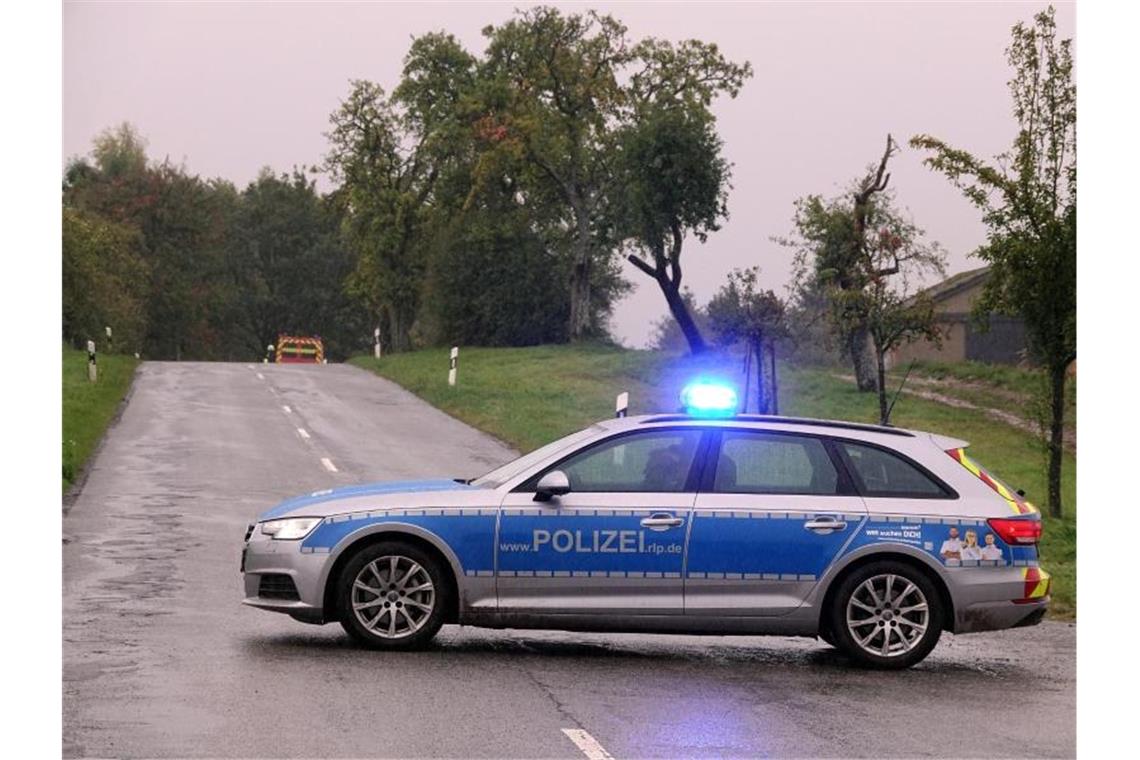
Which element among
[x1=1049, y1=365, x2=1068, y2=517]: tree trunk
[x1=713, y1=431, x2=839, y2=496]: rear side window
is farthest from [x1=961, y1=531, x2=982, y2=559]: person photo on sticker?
[x1=1049, y1=365, x2=1068, y2=517]: tree trunk

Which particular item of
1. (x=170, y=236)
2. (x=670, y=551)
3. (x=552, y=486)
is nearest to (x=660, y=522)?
(x=670, y=551)

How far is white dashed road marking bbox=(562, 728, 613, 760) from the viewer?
8.15m

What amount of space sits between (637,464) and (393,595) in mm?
1705

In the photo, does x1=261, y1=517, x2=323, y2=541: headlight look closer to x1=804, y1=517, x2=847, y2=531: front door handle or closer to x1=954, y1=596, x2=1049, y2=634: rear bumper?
x1=804, y1=517, x2=847, y2=531: front door handle

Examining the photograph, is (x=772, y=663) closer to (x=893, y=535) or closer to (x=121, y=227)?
(x=893, y=535)

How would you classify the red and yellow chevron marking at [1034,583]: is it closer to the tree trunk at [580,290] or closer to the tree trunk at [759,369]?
the tree trunk at [759,369]

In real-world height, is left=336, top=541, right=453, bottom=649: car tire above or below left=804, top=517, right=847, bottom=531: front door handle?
Answer: below

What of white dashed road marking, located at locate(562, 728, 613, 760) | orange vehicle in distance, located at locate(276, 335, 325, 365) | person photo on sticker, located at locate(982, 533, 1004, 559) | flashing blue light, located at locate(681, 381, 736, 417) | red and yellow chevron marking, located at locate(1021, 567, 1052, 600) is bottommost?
white dashed road marking, located at locate(562, 728, 613, 760)

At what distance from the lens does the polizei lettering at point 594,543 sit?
11086mm

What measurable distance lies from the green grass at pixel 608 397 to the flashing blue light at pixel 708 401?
9645 mm

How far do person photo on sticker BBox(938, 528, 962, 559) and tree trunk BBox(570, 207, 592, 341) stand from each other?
4428 centimetres

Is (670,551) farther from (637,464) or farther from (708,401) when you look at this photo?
(708,401)
